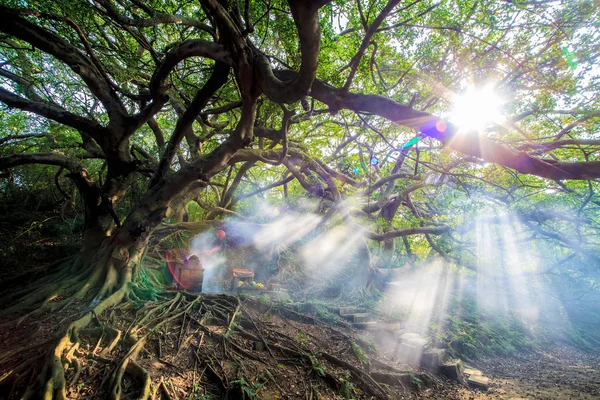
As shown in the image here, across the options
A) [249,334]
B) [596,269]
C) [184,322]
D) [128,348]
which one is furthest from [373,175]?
[596,269]

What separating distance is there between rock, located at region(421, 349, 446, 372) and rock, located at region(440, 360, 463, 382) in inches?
4.1

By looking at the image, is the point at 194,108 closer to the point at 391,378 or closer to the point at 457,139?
the point at 457,139

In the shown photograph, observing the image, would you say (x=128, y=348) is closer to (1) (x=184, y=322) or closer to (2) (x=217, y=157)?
(1) (x=184, y=322)

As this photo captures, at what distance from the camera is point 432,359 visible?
214 inches

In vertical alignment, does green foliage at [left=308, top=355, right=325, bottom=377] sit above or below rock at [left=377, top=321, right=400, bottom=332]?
above

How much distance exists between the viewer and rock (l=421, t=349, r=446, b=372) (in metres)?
5.34

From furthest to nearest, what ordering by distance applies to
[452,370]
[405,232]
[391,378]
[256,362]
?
[405,232] < [452,370] < [391,378] < [256,362]

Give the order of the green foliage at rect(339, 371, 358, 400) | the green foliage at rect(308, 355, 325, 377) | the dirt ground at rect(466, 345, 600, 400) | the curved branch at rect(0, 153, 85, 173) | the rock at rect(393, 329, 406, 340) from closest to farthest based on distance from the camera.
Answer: the green foliage at rect(339, 371, 358, 400) → the green foliage at rect(308, 355, 325, 377) → the dirt ground at rect(466, 345, 600, 400) → the curved branch at rect(0, 153, 85, 173) → the rock at rect(393, 329, 406, 340)

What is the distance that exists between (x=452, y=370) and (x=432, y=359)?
382mm

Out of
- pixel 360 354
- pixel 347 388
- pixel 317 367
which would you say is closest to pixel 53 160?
pixel 317 367

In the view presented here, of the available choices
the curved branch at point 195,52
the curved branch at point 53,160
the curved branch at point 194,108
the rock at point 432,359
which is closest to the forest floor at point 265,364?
the rock at point 432,359

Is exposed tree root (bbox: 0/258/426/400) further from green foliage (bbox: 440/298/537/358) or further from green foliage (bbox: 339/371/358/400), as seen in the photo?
green foliage (bbox: 440/298/537/358)

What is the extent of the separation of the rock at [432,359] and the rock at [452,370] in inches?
4.1

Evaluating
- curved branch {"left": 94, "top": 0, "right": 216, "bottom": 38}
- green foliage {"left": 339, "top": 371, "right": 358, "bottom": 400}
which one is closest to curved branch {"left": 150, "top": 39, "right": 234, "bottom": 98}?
curved branch {"left": 94, "top": 0, "right": 216, "bottom": 38}
